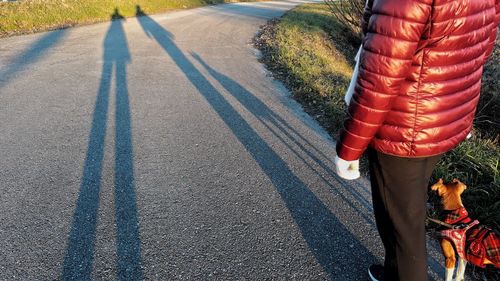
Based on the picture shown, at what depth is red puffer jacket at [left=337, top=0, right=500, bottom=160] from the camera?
1.52m

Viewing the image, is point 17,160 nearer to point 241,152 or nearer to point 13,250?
point 13,250

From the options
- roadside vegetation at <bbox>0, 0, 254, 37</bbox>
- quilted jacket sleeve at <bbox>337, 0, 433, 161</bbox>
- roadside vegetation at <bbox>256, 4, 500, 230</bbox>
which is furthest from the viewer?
roadside vegetation at <bbox>0, 0, 254, 37</bbox>

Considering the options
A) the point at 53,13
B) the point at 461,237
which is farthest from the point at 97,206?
the point at 53,13

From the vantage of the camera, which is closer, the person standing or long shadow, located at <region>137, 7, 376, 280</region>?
the person standing

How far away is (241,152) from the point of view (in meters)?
4.27

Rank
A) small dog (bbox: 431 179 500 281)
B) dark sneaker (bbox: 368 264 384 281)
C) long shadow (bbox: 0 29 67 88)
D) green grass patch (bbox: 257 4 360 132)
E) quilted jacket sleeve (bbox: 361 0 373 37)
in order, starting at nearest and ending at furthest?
1. quilted jacket sleeve (bbox: 361 0 373 37)
2. small dog (bbox: 431 179 500 281)
3. dark sneaker (bbox: 368 264 384 281)
4. green grass patch (bbox: 257 4 360 132)
5. long shadow (bbox: 0 29 67 88)

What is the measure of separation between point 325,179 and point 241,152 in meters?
1.07

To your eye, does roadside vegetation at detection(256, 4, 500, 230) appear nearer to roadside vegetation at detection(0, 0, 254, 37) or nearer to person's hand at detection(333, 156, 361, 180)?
person's hand at detection(333, 156, 361, 180)

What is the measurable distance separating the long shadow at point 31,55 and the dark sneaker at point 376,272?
21.6 feet

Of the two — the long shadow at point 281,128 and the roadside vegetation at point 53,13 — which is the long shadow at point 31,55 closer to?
the roadside vegetation at point 53,13

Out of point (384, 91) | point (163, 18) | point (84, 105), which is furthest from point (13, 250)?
point (163, 18)

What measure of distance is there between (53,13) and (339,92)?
491 inches

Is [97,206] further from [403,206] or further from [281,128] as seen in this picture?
[281,128]

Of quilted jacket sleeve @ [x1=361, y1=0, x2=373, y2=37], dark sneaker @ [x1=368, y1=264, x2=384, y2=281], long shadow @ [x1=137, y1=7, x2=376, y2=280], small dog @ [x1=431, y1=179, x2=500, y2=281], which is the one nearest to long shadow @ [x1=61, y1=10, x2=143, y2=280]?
long shadow @ [x1=137, y1=7, x2=376, y2=280]
